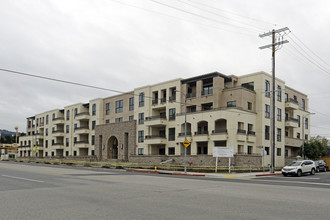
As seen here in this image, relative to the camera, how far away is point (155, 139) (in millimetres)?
48844

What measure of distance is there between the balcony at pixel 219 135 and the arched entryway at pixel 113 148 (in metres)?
24.1

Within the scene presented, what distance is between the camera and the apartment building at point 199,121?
40844 millimetres

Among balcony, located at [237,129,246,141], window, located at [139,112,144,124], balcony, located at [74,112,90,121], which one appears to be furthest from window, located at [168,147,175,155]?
balcony, located at [74,112,90,121]

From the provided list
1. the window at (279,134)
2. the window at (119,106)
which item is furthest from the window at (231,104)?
the window at (119,106)

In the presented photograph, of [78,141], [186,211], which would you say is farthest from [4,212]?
[78,141]

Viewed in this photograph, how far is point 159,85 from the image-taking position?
52031 mm

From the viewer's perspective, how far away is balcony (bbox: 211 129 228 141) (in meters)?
39.5

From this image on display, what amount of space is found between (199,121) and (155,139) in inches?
364

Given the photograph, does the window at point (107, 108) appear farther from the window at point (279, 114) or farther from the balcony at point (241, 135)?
the window at point (279, 114)

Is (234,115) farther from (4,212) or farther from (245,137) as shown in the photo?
(4,212)

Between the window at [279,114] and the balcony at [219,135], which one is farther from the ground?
the window at [279,114]

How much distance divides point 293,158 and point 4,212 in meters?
46.8

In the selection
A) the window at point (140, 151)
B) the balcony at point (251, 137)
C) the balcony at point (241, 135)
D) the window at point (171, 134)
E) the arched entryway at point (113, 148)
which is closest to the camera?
the balcony at point (241, 135)

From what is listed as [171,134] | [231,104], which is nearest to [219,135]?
[231,104]
